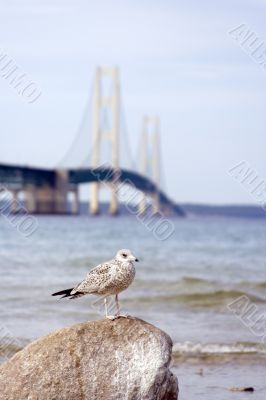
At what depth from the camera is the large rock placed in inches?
215

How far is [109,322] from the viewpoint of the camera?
5.63m

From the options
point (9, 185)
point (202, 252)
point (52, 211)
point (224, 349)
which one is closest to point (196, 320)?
point (224, 349)

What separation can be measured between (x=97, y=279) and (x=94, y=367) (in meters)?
0.48

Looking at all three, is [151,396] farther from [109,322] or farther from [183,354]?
[183,354]

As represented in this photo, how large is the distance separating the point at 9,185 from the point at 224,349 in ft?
157

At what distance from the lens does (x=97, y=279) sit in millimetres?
5574

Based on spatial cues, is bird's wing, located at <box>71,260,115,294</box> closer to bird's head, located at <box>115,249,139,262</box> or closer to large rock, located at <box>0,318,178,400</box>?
bird's head, located at <box>115,249,139,262</box>

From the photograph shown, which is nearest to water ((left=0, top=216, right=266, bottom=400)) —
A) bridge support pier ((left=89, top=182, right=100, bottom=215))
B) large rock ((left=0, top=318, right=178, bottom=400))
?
large rock ((left=0, top=318, right=178, bottom=400))

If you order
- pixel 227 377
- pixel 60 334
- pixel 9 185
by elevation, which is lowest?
pixel 9 185

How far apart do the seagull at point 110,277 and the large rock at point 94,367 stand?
0.19 metres

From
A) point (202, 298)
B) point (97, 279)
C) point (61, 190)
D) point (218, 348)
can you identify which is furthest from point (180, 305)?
point (61, 190)

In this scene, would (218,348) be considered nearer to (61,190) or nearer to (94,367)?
(94,367)

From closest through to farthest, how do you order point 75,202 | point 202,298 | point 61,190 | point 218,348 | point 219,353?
point 219,353
point 218,348
point 202,298
point 61,190
point 75,202

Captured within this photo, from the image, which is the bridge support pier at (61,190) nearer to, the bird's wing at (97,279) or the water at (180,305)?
the water at (180,305)
